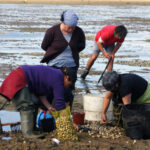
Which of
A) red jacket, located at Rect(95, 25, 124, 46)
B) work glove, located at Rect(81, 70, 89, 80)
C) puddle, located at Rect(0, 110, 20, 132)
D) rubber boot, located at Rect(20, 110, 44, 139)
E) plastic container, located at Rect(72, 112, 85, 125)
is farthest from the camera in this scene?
work glove, located at Rect(81, 70, 89, 80)

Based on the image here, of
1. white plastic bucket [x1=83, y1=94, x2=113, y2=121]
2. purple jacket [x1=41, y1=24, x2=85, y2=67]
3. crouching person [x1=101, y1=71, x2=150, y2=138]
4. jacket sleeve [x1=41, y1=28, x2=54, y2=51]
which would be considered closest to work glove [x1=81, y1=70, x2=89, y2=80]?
purple jacket [x1=41, y1=24, x2=85, y2=67]

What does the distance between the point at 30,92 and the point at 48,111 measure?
0.57m

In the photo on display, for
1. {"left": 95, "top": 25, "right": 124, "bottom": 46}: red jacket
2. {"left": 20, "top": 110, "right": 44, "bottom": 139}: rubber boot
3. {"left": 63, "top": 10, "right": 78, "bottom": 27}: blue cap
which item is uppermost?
{"left": 63, "top": 10, "right": 78, "bottom": 27}: blue cap

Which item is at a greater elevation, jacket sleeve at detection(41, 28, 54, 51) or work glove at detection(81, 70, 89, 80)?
jacket sleeve at detection(41, 28, 54, 51)

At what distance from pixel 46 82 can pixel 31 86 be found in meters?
0.24

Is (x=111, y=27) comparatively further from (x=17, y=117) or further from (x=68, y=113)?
(x=68, y=113)

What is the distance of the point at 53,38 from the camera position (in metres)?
7.80

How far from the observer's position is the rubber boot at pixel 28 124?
628cm

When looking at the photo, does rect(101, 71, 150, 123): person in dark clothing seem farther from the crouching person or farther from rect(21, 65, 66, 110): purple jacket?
rect(21, 65, 66, 110): purple jacket

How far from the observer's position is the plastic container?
7332 mm

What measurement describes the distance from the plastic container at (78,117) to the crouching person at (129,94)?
1.63ft

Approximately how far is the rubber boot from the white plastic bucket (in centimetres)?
146

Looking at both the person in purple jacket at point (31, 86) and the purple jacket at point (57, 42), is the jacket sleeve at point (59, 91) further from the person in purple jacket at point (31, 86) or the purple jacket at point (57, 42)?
the purple jacket at point (57, 42)

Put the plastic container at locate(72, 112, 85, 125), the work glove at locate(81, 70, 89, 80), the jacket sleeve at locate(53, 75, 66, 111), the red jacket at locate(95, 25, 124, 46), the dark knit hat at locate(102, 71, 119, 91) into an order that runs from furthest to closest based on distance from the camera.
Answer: the work glove at locate(81, 70, 89, 80), the red jacket at locate(95, 25, 124, 46), the plastic container at locate(72, 112, 85, 125), the dark knit hat at locate(102, 71, 119, 91), the jacket sleeve at locate(53, 75, 66, 111)
